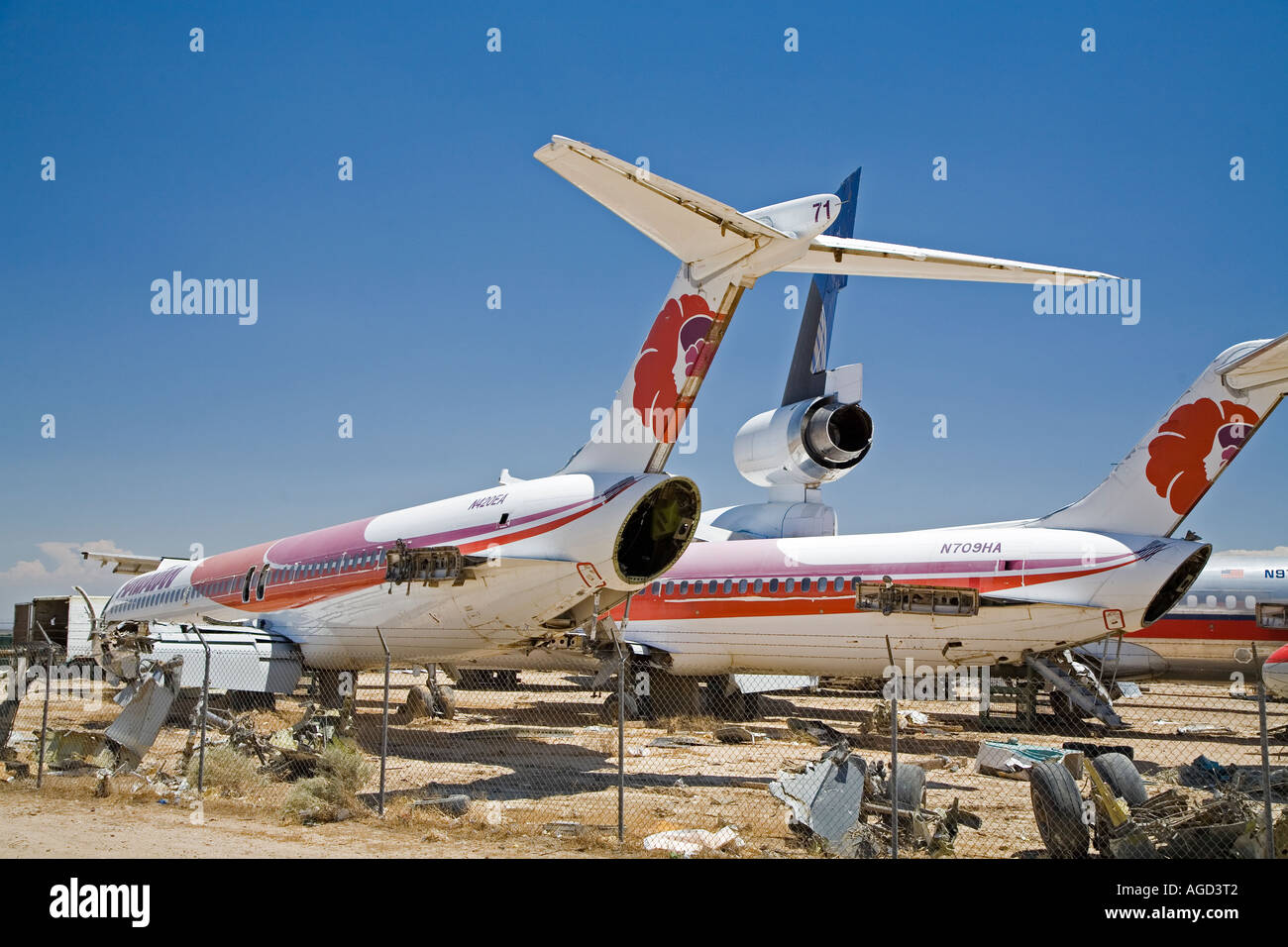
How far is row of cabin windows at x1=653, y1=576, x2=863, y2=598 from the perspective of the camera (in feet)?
55.1

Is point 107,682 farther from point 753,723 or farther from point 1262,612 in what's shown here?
point 1262,612

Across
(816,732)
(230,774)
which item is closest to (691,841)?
(816,732)

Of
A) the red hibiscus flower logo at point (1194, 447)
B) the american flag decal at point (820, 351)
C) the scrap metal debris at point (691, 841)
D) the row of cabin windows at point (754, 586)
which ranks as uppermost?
the american flag decal at point (820, 351)

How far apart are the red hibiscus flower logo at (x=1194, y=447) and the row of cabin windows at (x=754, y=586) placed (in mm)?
4412

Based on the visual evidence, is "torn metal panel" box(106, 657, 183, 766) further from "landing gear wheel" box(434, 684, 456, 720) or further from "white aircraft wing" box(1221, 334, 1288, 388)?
"white aircraft wing" box(1221, 334, 1288, 388)

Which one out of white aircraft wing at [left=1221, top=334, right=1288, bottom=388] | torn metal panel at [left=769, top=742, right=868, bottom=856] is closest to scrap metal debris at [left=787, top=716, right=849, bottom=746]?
torn metal panel at [left=769, top=742, right=868, bottom=856]

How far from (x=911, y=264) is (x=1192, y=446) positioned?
5.55 meters

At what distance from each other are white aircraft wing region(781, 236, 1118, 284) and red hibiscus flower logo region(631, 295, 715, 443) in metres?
1.17

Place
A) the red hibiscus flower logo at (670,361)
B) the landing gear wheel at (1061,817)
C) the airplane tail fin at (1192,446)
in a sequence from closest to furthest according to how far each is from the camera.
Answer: the landing gear wheel at (1061,817) → the red hibiscus flower logo at (670,361) → the airplane tail fin at (1192,446)

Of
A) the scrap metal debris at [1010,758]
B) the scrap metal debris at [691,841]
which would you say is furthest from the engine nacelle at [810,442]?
the scrap metal debris at [691,841]

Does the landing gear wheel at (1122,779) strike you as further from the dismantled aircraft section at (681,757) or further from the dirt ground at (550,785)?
the dirt ground at (550,785)

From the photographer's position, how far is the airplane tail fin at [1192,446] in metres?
13.8

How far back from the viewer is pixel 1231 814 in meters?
7.45
